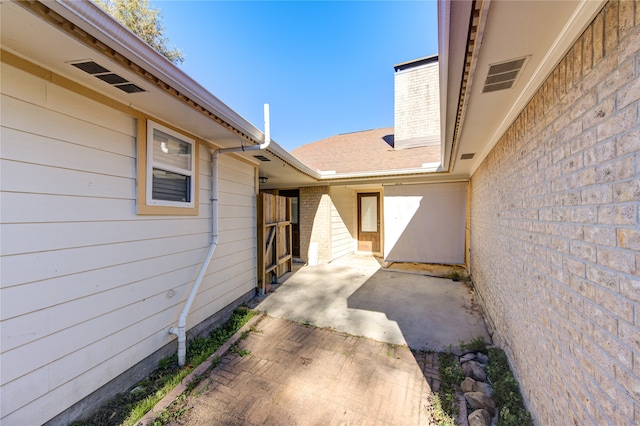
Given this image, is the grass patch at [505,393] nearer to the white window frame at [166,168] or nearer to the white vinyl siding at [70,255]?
the white vinyl siding at [70,255]

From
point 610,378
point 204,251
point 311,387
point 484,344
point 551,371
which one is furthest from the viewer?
point 204,251

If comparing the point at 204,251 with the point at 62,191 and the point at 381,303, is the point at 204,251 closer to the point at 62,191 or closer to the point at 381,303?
the point at 62,191

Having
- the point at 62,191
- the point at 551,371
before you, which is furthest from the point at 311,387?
the point at 62,191

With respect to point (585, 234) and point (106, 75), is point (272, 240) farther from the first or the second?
point (585, 234)

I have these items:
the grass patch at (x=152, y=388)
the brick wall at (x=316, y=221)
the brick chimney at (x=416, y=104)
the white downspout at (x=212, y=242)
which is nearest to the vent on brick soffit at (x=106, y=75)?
the white downspout at (x=212, y=242)

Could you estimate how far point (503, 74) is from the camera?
1851 mm

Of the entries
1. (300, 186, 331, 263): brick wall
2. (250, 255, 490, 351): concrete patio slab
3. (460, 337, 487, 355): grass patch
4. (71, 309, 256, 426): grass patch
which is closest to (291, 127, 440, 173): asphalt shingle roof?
(300, 186, 331, 263): brick wall

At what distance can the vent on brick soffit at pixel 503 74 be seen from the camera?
1706mm

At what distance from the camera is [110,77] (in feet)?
6.19

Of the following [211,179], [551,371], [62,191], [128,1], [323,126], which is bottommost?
[551,371]

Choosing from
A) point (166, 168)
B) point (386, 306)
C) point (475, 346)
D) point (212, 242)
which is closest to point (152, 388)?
point (212, 242)

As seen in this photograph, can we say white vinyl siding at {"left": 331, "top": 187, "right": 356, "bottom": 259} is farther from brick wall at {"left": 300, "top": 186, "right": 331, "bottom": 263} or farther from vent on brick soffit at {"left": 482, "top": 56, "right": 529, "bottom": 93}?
vent on brick soffit at {"left": 482, "top": 56, "right": 529, "bottom": 93}

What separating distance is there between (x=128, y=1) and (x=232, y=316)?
1115 centimetres

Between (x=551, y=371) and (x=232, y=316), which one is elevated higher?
(x=551, y=371)
